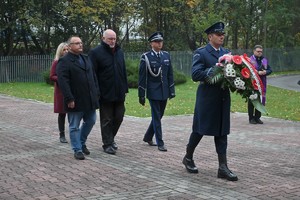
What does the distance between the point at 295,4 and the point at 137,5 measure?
14470 mm

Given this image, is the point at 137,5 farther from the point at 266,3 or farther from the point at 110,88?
the point at 110,88

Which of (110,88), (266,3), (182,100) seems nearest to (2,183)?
(110,88)

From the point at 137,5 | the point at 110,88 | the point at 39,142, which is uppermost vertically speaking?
the point at 137,5

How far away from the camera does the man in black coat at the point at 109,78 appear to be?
28.7ft

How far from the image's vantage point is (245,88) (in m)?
6.73

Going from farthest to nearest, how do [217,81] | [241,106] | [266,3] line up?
[266,3] < [241,106] < [217,81]

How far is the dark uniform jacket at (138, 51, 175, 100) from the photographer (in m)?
8.95

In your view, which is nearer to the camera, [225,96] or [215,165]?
[225,96]

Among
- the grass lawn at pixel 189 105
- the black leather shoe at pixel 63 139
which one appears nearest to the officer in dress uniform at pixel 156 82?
the black leather shoe at pixel 63 139

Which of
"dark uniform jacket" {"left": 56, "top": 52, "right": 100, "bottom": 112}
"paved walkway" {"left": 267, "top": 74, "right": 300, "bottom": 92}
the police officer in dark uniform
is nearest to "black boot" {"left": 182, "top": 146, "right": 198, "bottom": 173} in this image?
the police officer in dark uniform

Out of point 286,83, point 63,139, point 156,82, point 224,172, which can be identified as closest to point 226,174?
point 224,172

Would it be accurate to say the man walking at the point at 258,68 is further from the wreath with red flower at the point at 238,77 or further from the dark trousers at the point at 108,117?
the wreath with red flower at the point at 238,77

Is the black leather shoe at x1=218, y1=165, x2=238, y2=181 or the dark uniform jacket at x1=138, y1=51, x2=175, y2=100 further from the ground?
the dark uniform jacket at x1=138, y1=51, x2=175, y2=100

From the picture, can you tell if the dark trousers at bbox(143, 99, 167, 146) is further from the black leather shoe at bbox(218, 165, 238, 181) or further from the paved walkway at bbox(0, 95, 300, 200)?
the black leather shoe at bbox(218, 165, 238, 181)
